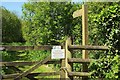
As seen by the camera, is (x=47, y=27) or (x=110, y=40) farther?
(x=47, y=27)

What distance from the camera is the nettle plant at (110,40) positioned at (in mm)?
3559

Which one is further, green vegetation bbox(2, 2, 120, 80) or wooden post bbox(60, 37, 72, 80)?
green vegetation bbox(2, 2, 120, 80)

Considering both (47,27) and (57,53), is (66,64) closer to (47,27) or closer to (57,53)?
(57,53)

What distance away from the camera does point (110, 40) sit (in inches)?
146

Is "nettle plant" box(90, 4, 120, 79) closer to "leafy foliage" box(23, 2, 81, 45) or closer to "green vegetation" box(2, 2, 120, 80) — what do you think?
"green vegetation" box(2, 2, 120, 80)

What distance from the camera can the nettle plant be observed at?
140 inches

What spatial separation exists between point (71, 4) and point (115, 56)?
1257cm

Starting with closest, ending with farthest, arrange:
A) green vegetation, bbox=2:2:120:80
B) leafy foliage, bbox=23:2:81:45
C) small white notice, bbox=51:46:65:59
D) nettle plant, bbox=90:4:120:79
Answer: nettle plant, bbox=90:4:120:79 < small white notice, bbox=51:46:65:59 < green vegetation, bbox=2:2:120:80 < leafy foliage, bbox=23:2:81:45

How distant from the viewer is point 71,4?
16.0 m

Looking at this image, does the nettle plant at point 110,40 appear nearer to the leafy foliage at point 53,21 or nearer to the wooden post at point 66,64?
the wooden post at point 66,64

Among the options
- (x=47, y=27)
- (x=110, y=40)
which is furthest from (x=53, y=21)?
(x=110, y=40)

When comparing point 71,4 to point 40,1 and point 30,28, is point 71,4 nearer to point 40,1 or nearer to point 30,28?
point 40,1

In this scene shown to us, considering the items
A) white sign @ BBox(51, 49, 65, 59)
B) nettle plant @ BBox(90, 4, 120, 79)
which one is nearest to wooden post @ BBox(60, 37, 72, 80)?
white sign @ BBox(51, 49, 65, 59)

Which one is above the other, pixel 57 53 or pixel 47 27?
pixel 47 27
